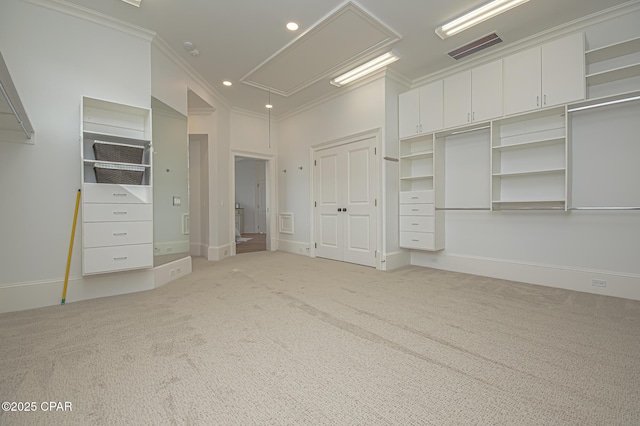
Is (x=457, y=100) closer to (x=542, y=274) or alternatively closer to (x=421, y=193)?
(x=421, y=193)

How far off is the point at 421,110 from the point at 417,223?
1.75 m

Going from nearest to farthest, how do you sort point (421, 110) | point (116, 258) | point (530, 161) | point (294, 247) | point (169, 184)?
point (116, 258), point (530, 161), point (169, 184), point (421, 110), point (294, 247)

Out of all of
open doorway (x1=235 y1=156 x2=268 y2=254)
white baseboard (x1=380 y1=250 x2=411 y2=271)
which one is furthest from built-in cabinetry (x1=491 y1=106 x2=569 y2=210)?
open doorway (x1=235 y1=156 x2=268 y2=254)

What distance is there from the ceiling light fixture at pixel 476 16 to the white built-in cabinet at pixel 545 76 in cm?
71

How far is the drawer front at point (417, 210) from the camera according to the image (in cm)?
417

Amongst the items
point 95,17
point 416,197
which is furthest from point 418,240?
point 95,17

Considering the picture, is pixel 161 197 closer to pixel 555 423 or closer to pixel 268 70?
pixel 268 70

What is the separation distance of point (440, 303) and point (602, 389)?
1367 millimetres

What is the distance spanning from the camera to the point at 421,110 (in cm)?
425

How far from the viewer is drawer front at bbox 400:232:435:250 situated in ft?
13.7

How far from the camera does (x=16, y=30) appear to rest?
261cm

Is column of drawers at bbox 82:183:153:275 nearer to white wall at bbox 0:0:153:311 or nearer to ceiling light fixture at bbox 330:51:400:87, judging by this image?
white wall at bbox 0:0:153:311

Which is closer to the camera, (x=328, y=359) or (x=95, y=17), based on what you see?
(x=328, y=359)

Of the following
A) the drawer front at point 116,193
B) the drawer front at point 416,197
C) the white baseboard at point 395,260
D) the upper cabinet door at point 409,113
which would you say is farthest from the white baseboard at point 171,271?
the upper cabinet door at point 409,113
